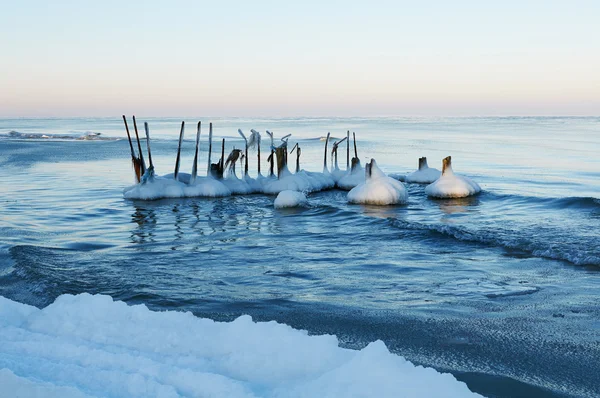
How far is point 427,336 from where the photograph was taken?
640cm

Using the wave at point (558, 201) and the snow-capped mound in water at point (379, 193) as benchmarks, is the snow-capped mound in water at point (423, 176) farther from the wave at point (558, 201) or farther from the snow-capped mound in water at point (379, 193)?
the snow-capped mound in water at point (379, 193)

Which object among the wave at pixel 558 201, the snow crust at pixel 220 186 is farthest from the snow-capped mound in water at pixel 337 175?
the wave at pixel 558 201

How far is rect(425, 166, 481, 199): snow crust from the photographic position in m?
18.5

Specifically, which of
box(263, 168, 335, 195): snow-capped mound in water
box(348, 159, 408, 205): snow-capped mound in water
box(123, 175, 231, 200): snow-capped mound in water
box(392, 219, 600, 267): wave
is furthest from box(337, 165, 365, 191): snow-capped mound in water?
box(392, 219, 600, 267): wave

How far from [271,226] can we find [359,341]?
26.5 feet

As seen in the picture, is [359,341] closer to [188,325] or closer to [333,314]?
[333,314]

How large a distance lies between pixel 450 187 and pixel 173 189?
812 centimetres

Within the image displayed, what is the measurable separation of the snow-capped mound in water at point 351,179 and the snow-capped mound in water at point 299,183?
1.30ft

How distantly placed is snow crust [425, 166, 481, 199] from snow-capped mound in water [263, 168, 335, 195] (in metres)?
3.87

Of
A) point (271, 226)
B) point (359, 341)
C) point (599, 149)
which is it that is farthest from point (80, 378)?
point (599, 149)

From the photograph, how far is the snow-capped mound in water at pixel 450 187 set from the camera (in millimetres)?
18484

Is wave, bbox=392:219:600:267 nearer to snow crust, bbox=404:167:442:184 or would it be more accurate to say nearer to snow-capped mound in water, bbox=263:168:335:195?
snow-capped mound in water, bbox=263:168:335:195

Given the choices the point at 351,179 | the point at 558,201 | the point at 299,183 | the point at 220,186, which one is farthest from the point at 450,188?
the point at 220,186

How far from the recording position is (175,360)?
4074 millimetres
